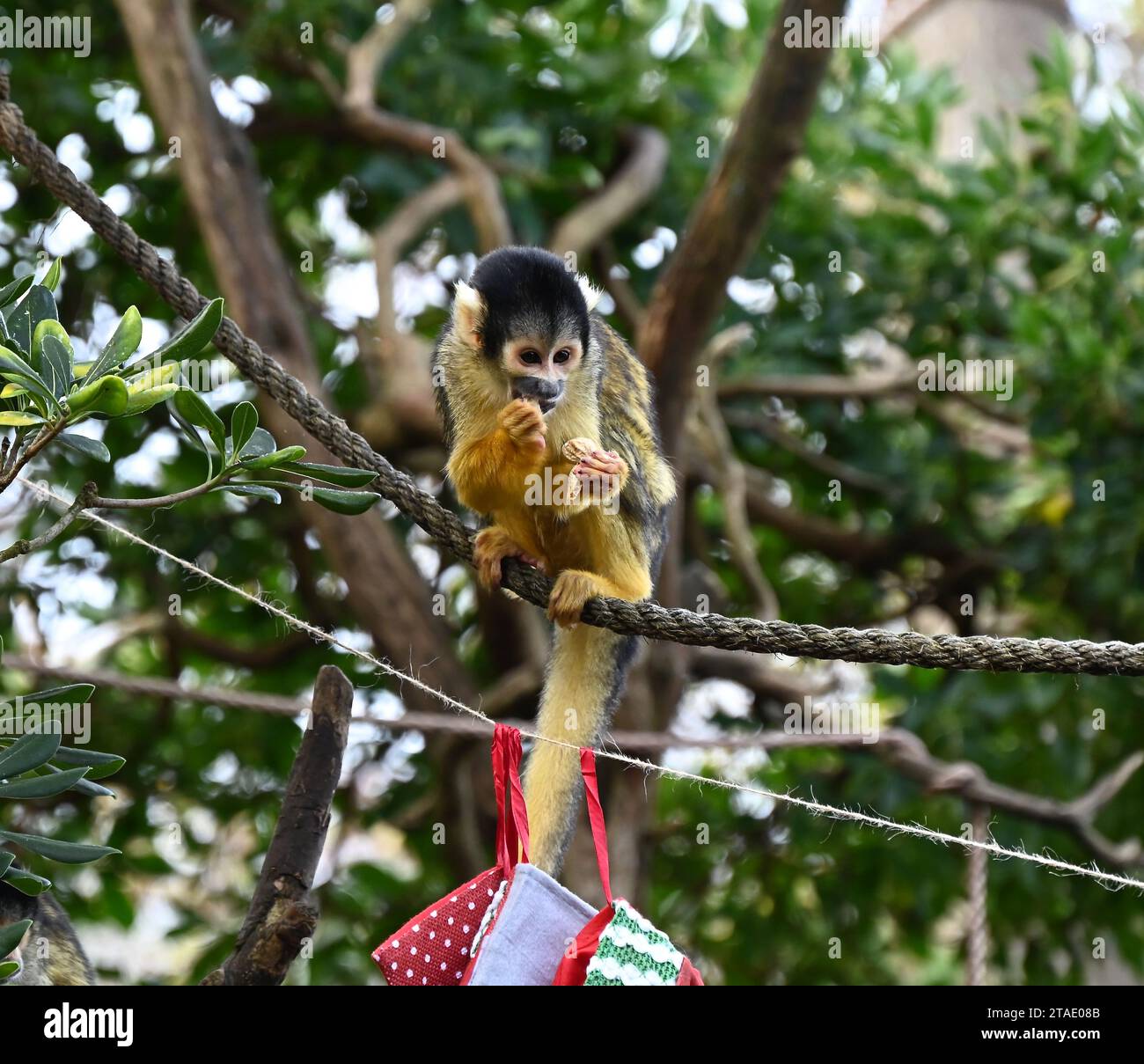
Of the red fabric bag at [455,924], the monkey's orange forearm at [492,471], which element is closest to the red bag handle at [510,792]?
the red fabric bag at [455,924]

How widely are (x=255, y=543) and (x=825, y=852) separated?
2.53m

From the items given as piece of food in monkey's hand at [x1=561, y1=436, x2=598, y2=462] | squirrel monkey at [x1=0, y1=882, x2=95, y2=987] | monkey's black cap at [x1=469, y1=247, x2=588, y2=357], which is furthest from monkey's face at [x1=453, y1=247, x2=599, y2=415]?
squirrel monkey at [x1=0, y1=882, x2=95, y2=987]

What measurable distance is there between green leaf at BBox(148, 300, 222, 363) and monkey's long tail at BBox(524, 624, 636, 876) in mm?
1131

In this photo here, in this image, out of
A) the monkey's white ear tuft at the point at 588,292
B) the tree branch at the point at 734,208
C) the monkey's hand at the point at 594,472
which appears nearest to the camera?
the monkey's hand at the point at 594,472

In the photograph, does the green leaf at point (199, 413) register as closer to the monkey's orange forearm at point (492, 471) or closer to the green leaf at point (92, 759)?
the green leaf at point (92, 759)

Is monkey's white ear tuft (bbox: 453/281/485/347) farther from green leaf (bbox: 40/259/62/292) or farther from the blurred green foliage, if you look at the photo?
the blurred green foliage

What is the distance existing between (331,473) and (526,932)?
2.08 feet

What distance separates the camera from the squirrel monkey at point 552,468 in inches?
99.0

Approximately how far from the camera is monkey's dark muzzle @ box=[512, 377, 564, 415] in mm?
2564

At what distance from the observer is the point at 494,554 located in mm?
2439

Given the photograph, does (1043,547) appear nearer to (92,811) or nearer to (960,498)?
(960,498)

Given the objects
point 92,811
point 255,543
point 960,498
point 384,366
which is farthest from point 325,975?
point 960,498

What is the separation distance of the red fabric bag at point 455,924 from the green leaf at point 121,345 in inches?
27.2

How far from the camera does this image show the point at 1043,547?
4.93 meters
